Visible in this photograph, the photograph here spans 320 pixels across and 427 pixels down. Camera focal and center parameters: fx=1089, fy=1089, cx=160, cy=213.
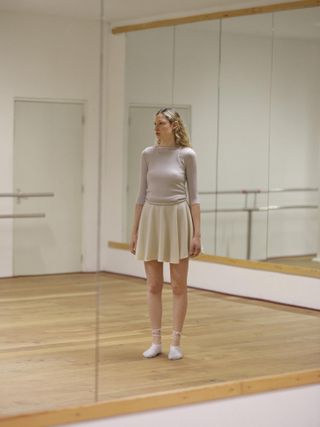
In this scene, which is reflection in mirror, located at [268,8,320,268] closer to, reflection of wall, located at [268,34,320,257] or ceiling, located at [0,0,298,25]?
reflection of wall, located at [268,34,320,257]

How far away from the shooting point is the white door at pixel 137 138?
165 inches

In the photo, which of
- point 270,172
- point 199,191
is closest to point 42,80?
point 199,191

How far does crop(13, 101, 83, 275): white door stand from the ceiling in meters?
0.34

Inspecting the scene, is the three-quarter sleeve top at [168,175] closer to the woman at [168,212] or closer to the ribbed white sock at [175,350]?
the woman at [168,212]

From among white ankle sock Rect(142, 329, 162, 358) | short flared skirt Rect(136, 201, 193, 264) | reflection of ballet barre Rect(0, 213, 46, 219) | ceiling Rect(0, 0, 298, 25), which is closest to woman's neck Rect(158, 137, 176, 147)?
short flared skirt Rect(136, 201, 193, 264)

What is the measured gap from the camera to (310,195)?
209 inches

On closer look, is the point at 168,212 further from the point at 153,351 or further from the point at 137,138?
the point at 153,351

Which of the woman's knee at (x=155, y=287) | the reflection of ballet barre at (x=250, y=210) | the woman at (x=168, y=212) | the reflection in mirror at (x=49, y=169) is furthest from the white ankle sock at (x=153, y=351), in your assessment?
the reflection of ballet barre at (x=250, y=210)

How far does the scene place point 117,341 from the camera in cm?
453

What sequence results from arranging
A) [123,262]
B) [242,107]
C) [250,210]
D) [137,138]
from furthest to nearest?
1. [250,210]
2. [242,107]
3. [123,262]
4. [137,138]

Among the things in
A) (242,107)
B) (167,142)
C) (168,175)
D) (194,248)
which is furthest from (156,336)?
(242,107)

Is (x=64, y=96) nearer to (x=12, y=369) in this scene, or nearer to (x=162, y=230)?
(x=162, y=230)

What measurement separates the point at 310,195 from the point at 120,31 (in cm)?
165

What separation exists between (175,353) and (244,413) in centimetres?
54
